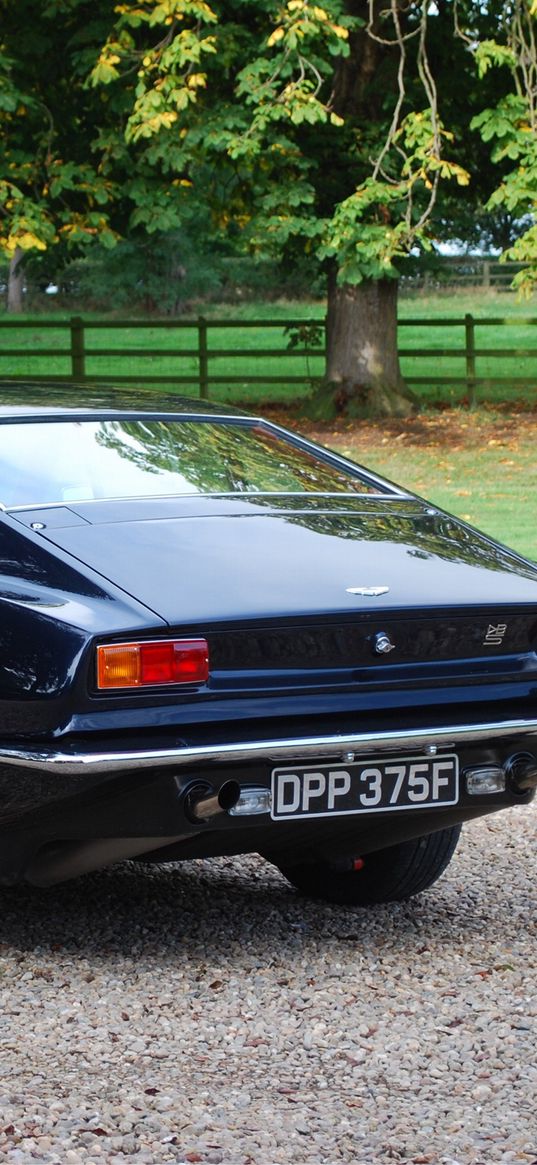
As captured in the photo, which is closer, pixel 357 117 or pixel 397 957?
pixel 397 957

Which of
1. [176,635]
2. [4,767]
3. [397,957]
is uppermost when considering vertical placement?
[176,635]

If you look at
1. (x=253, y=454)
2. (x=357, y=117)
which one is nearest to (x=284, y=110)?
(x=357, y=117)

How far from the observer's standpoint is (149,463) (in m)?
4.88

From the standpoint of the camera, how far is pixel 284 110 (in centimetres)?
1797

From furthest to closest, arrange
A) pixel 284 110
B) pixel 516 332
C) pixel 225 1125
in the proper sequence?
pixel 516 332
pixel 284 110
pixel 225 1125

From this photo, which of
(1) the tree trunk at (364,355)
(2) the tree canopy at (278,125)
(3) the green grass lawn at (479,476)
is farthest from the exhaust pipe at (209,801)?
(1) the tree trunk at (364,355)

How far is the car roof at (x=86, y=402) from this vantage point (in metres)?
5.10

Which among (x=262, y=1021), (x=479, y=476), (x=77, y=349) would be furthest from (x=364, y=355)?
(x=262, y=1021)

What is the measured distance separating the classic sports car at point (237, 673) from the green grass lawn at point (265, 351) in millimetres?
18037

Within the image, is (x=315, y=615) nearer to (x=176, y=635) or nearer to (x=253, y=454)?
(x=176, y=635)

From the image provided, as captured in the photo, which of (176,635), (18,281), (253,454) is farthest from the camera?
(18,281)

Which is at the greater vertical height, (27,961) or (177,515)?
(177,515)

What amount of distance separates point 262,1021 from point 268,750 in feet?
2.03

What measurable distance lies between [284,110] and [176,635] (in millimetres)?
14889
